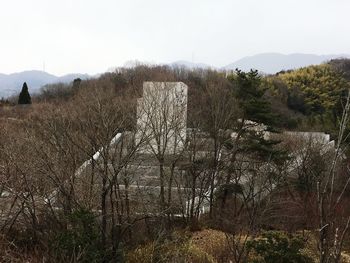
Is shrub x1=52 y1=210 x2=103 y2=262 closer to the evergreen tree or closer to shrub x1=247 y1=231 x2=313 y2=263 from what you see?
shrub x1=247 y1=231 x2=313 y2=263

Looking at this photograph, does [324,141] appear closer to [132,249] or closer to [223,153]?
[223,153]

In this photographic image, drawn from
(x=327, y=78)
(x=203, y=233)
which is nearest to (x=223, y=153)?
(x=203, y=233)

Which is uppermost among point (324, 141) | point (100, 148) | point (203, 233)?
point (100, 148)

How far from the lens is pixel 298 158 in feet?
74.8

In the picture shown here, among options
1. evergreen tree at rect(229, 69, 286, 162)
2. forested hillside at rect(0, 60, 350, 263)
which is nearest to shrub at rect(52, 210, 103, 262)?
forested hillside at rect(0, 60, 350, 263)

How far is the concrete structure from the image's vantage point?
51.3 feet

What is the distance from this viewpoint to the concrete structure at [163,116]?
15633mm

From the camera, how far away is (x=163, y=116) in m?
15.8

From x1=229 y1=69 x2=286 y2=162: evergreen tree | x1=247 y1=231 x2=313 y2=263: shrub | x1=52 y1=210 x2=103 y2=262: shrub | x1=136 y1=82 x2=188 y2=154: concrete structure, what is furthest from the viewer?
x1=229 y1=69 x2=286 y2=162: evergreen tree

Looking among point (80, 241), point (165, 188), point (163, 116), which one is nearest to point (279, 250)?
point (80, 241)

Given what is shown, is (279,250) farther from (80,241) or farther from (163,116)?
(163,116)

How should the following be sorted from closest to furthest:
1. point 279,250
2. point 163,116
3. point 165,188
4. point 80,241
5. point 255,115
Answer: point 279,250 → point 80,241 → point 163,116 → point 255,115 → point 165,188

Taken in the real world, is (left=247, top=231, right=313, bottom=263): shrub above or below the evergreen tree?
below

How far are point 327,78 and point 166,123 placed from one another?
40922mm
